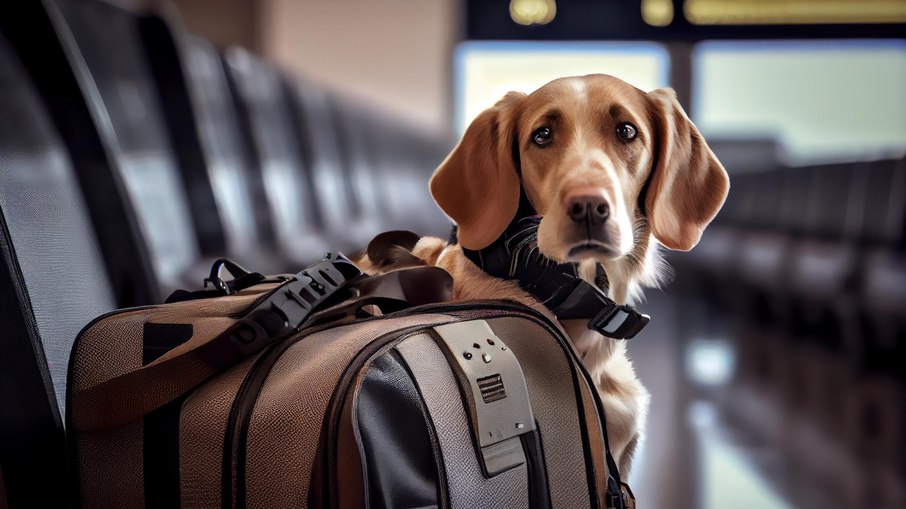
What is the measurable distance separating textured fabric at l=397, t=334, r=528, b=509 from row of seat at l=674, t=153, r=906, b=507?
105 cm

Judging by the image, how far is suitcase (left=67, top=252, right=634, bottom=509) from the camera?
3.09 feet

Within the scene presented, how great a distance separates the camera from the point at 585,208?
1.14 meters

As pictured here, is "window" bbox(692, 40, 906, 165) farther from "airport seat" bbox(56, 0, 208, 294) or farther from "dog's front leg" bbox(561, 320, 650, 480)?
"dog's front leg" bbox(561, 320, 650, 480)

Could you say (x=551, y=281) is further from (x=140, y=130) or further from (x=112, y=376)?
(x=140, y=130)

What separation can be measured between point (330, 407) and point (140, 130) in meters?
1.23

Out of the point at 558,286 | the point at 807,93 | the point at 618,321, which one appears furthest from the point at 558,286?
the point at 807,93

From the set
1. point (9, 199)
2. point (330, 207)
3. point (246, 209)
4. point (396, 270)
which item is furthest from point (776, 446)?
point (330, 207)

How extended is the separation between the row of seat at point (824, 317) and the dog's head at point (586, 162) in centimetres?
84

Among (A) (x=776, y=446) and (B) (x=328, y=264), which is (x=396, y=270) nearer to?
(B) (x=328, y=264)

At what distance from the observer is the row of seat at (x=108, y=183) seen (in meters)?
1.13

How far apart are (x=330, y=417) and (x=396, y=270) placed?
0.32 metres

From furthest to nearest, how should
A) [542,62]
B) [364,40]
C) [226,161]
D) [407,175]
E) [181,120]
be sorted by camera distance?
[542,62]
[364,40]
[407,175]
[226,161]
[181,120]

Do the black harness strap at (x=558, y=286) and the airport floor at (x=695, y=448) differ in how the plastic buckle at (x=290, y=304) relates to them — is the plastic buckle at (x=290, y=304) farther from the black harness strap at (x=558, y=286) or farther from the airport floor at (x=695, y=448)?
the airport floor at (x=695, y=448)

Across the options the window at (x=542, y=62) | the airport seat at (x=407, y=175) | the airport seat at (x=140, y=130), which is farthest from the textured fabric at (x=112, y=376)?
the window at (x=542, y=62)
